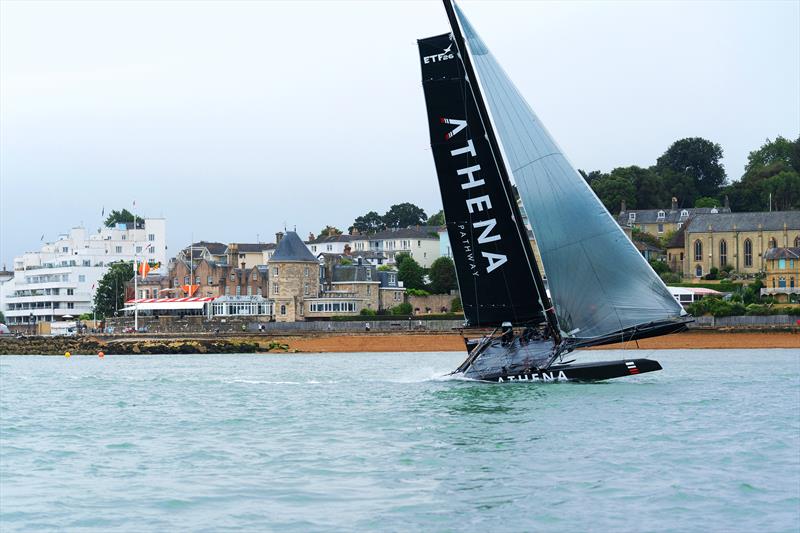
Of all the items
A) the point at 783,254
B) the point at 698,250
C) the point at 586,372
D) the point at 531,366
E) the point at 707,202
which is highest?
the point at 707,202

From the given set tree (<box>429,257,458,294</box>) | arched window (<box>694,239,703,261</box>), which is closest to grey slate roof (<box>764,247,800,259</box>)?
arched window (<box>694,239,703,261</box>)

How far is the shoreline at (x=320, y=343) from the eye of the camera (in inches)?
2662

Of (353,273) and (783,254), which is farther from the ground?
(783,254)

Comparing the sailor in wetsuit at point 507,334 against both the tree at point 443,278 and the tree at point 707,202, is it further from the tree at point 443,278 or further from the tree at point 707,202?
the tree at point 707,202

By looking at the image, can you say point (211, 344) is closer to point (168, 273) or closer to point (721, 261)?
point (168, 273)

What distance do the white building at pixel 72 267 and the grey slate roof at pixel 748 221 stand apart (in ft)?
180

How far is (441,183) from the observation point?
31453 mm

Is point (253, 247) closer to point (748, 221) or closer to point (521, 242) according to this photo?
point (748, 221)

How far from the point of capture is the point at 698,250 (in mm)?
105812

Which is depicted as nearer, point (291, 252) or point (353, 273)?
point (291, 252)

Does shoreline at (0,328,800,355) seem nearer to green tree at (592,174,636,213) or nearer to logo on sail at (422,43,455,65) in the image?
logo on sail at (422,43,455,65)

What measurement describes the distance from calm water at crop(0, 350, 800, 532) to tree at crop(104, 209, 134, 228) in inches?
4874

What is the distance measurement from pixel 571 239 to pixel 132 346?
56.3 meters

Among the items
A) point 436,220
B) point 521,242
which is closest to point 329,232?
point 436,220
